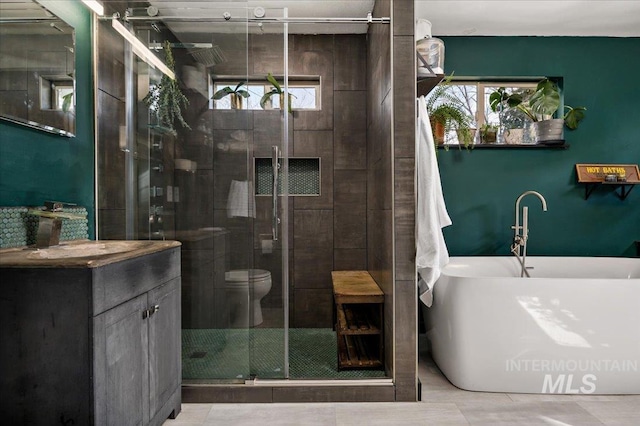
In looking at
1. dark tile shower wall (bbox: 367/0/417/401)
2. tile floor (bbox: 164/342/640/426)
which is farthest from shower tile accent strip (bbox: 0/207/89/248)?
dark tile shower wall (bbox: 367/0/417/401)

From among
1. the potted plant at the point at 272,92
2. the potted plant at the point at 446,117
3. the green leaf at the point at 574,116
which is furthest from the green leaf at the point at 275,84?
the green leaf at the point at 574,116

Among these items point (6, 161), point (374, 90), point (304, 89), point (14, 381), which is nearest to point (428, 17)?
point (374, 90)

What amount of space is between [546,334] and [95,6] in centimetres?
318

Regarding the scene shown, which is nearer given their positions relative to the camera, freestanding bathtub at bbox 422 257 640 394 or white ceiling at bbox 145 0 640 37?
freestanding bathtub at bbox 422 257 640 394

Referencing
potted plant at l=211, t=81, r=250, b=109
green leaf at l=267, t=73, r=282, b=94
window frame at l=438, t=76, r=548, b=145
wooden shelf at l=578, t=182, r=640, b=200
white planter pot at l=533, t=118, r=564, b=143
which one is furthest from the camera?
window frame at l=438, t=76, r=548, b=145

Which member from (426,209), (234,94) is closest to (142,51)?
(234,94)

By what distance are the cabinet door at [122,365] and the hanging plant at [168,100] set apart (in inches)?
40.8

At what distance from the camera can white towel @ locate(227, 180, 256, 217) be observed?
2.30 m

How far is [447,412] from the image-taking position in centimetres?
222

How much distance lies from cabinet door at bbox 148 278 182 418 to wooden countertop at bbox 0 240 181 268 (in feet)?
0.72

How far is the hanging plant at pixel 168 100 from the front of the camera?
7.61 feet

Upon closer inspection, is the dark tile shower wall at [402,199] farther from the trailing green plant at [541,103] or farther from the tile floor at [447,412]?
the trailing green plant at [541,103]

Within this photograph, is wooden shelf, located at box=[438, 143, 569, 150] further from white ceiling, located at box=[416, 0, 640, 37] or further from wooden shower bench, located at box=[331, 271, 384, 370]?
wooden shower bench, located at box=[331, 271, 384, 370]

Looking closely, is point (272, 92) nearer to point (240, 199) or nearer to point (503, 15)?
point (240, 199)
